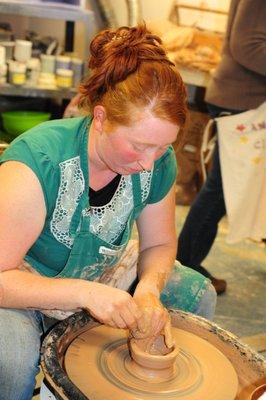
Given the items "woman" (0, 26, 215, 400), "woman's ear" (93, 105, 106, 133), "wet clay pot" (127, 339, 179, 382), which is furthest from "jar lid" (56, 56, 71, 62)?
"wet clay pot" (127, 339, 179, 382)

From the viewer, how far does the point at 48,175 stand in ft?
4.31

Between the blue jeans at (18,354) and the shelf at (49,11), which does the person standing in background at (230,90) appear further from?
the blue jeans at (18,354)

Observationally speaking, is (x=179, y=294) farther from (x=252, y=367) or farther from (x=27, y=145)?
(x=27, y=145)

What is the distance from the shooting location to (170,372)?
4.11ft

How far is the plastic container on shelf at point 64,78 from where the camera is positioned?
3.24 m

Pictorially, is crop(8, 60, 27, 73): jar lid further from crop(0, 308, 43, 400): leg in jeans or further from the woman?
crop(0, 308, 43, 400): leg in jeans

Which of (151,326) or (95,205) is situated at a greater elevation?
(95,205)

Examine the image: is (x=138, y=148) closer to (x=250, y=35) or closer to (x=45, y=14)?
(x=250, y=35)


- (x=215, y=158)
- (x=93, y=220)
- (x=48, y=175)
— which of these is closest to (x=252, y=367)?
(x=93, y=220)

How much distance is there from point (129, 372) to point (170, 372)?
0.09 metres

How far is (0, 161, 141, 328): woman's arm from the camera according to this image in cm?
125

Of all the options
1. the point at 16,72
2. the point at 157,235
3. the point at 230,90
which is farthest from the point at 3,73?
the point at 157,235

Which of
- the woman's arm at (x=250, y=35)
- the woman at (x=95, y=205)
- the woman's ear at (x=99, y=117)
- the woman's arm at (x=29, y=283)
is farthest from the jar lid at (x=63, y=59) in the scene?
the woman's arm at (x=29, y=283)

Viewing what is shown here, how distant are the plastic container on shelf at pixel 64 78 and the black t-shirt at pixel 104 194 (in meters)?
1.91
